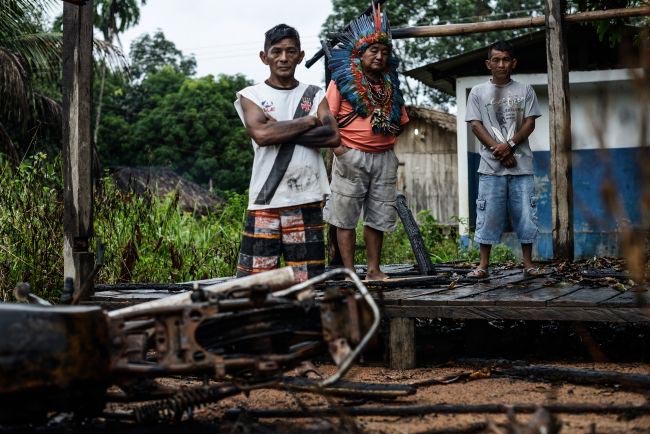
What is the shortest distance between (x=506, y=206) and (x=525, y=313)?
65.5 inches

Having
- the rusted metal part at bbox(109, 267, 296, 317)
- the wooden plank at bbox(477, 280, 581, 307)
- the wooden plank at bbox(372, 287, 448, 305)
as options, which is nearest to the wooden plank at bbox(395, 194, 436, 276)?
the wooden plank at bbox(372, 287, 448, 305)

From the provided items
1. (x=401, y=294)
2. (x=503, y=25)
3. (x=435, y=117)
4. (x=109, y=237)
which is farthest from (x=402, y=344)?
(x=435, y=117)

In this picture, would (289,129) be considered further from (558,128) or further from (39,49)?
(39,49)

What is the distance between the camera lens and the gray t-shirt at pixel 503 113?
6.18 m

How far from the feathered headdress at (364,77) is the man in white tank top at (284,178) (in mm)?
893

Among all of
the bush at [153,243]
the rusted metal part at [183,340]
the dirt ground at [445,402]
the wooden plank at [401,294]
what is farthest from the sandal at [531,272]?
the rusted metal part at [183,340]

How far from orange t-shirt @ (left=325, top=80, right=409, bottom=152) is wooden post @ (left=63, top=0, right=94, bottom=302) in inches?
61.6

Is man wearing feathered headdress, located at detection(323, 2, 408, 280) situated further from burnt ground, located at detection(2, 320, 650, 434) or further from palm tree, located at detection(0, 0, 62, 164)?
palm tree, located at detection(0, 0, 62, 164)

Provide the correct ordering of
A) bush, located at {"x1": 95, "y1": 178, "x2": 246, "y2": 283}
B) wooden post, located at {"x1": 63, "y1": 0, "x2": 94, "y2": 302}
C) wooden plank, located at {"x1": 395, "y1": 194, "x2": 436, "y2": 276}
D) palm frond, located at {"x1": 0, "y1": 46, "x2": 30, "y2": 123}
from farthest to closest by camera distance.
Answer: palm frond, located at {"x1": 0, "y1": 46, "x2": 30, "y2": 123} < bush, located at {"x1": 95, "y1": 178, "x2": 246, "y2": 283} < wooden plank, located at {"x1": 395, "y1": 194, "x2": 436, "y2": 276} < wooden post, located at {"x1": 63, "y1": 0, "x2": 94, "y2": 302}

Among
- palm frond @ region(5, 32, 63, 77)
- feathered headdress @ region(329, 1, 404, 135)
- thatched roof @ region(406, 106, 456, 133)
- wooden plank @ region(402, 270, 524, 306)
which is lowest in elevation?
wooden plank @ region(402, 270, 524, 306)

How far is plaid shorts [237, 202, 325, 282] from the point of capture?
4691mm

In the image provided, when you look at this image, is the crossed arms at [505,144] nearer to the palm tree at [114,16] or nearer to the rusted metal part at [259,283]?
the rusted metal part at [259,283]

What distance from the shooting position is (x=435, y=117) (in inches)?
795

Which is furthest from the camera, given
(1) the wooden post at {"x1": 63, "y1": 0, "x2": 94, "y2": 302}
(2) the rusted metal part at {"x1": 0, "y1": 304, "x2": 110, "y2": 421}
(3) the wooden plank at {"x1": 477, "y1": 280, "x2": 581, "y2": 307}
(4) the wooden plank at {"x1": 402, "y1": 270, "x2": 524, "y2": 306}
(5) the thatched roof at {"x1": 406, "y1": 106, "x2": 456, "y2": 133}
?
(5) the thatched roof at {"x1": 406, "y1": 106, "x2": 456, "y2": 133}
